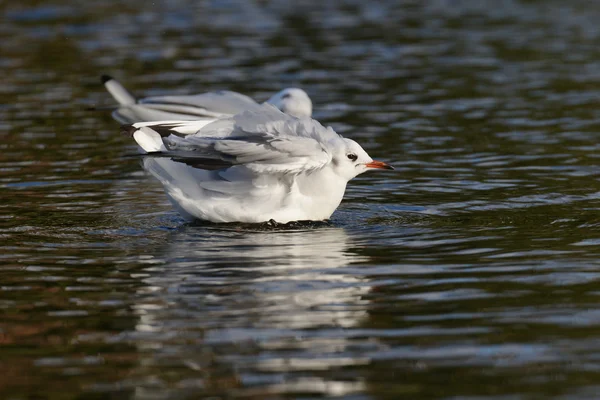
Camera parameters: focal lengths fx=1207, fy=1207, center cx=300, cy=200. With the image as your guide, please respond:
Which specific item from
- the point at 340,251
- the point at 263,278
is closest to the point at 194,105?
the point at 340,251

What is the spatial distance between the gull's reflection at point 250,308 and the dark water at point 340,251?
2cm

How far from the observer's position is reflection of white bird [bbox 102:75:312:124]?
1186 centimetres

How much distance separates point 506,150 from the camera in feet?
42.3

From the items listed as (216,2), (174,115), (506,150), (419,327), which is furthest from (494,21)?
(419,327)

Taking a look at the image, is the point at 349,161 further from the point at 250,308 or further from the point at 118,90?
the point at 118,90

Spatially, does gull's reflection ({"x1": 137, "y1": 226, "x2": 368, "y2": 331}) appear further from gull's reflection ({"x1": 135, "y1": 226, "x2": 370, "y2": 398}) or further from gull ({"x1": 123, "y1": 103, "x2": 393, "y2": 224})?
gull ({"x1": 123, "y1": 103, "x2": 393, "y2": 224})

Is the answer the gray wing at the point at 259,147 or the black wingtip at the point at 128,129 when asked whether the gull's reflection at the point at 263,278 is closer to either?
the gray wing at the point at 259,147

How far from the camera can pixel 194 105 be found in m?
12.1

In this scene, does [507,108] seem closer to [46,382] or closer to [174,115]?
[174,115]

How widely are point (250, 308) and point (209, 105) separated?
5353mm

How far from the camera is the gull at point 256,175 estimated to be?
907cm

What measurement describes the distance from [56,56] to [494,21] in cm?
862

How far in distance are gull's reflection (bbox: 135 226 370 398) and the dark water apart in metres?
0.02

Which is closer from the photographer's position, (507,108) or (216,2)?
(507,108)
